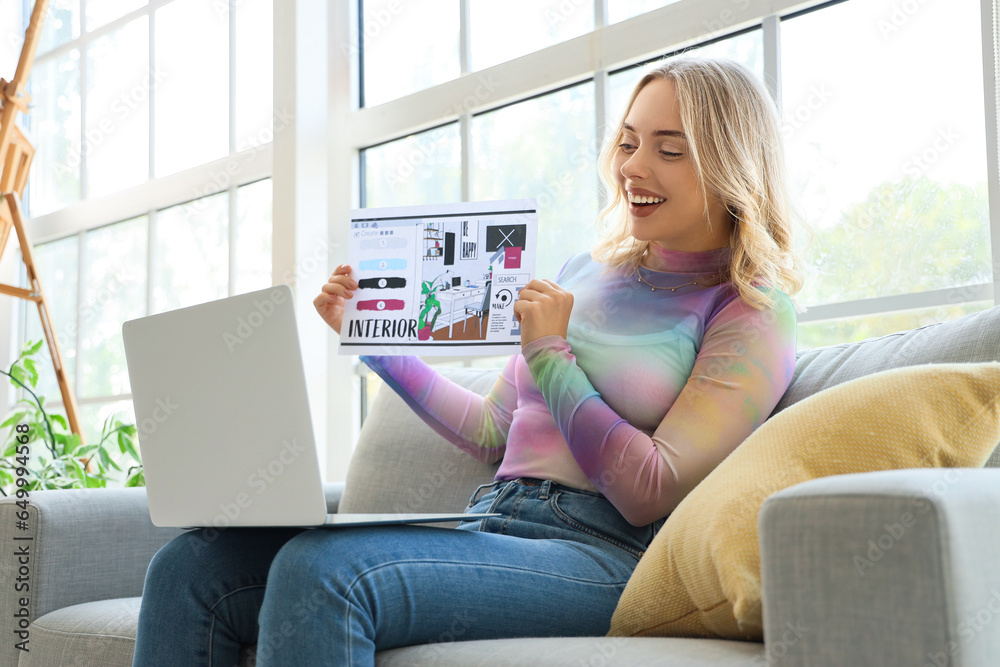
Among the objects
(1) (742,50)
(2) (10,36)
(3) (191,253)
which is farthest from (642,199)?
(2) (10,36)

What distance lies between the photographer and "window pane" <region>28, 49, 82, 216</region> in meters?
3.22

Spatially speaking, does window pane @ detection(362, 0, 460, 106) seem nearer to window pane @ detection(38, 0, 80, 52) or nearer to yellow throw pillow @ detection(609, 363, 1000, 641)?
window pane @ detection(38, 0, 80, 52)

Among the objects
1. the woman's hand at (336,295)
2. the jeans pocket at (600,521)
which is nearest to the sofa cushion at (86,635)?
the woman's hand at (336,295)

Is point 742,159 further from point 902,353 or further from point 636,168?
point 902,353

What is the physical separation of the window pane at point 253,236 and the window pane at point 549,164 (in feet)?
2.37

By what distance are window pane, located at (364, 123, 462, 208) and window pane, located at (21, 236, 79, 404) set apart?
1368mm

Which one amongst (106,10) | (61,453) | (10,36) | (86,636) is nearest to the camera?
(86,636)

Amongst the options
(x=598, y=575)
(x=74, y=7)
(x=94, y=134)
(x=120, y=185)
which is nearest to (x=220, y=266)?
(x=120, y=185)

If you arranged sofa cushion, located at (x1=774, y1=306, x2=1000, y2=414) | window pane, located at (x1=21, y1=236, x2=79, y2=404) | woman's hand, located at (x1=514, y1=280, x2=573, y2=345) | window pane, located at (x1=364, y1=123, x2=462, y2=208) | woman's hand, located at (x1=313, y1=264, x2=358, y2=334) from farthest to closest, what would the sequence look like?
window pane, located at (x1=21, y1=236, x2=79, y2=404)
window pane, located at (x1=364, y1=123, x2=462, y2=208)
woman's hand, located at (x1=313, y1=264, x2=358, y2=334)
woman's hand, located at (x1=514, y1=280, x2=573, y2=345)
sofa cushion, located at (x1=774, y1=306, x2=1000, y2=414)

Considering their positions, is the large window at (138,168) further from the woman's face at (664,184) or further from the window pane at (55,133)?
the woman's face at (664,184)

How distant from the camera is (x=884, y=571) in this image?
61 cm

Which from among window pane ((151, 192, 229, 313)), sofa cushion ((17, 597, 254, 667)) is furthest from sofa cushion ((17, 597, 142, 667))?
window pane ((151, 192, 229, 313))

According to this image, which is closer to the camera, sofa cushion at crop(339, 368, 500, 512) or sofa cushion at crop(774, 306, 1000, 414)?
sofa cushion at crop(774, 306, 1000, 414)

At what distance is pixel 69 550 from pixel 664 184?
1.11m
